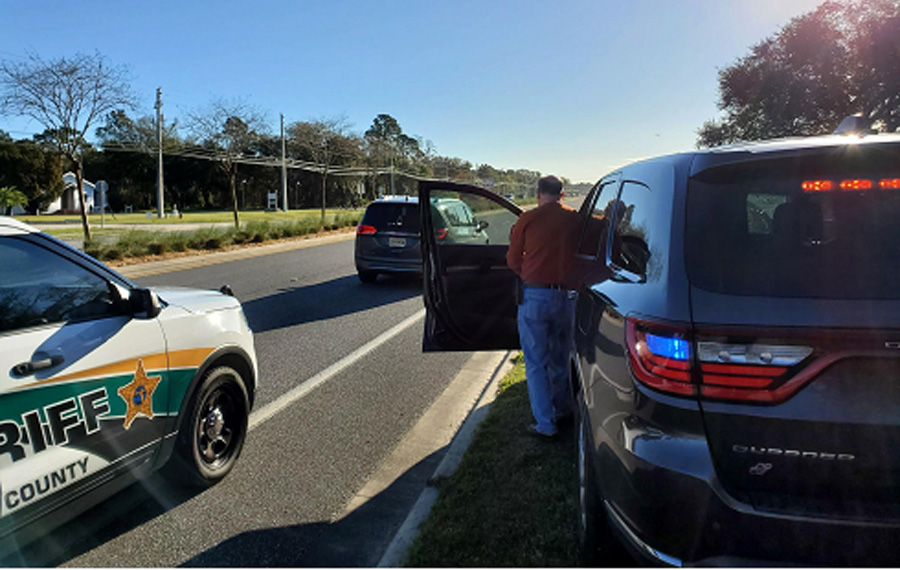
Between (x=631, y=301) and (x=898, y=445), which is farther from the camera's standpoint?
(x=631, y=301)

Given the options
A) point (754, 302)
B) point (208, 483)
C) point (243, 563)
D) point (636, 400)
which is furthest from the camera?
point (208, 483)

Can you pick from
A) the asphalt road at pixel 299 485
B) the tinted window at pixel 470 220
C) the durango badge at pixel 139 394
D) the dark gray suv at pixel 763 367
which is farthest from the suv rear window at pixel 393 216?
the dark gray suv at pixel 763 367

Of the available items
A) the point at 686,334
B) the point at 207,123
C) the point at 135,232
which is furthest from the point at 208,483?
the point at 207,123

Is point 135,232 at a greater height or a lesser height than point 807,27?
lesser

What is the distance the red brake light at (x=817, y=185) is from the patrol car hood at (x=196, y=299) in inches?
126

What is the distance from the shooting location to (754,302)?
190 centimetres

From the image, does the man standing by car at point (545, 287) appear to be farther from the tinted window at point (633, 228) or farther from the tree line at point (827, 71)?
the tree line at point (827, 71)

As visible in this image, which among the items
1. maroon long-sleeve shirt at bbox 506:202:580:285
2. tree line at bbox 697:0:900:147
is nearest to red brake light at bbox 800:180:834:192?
maroon long-sleeve shirt at bbox 506:202:580:285

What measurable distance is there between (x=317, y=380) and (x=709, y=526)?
471 centimetres

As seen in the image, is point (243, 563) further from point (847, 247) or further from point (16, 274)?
point (847, 247)

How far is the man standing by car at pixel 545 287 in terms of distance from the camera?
4176 millimetres

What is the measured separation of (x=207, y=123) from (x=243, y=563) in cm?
2970

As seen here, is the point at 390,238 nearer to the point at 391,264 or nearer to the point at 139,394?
the point at 391,264

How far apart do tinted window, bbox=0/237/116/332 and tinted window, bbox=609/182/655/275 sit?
257cm
